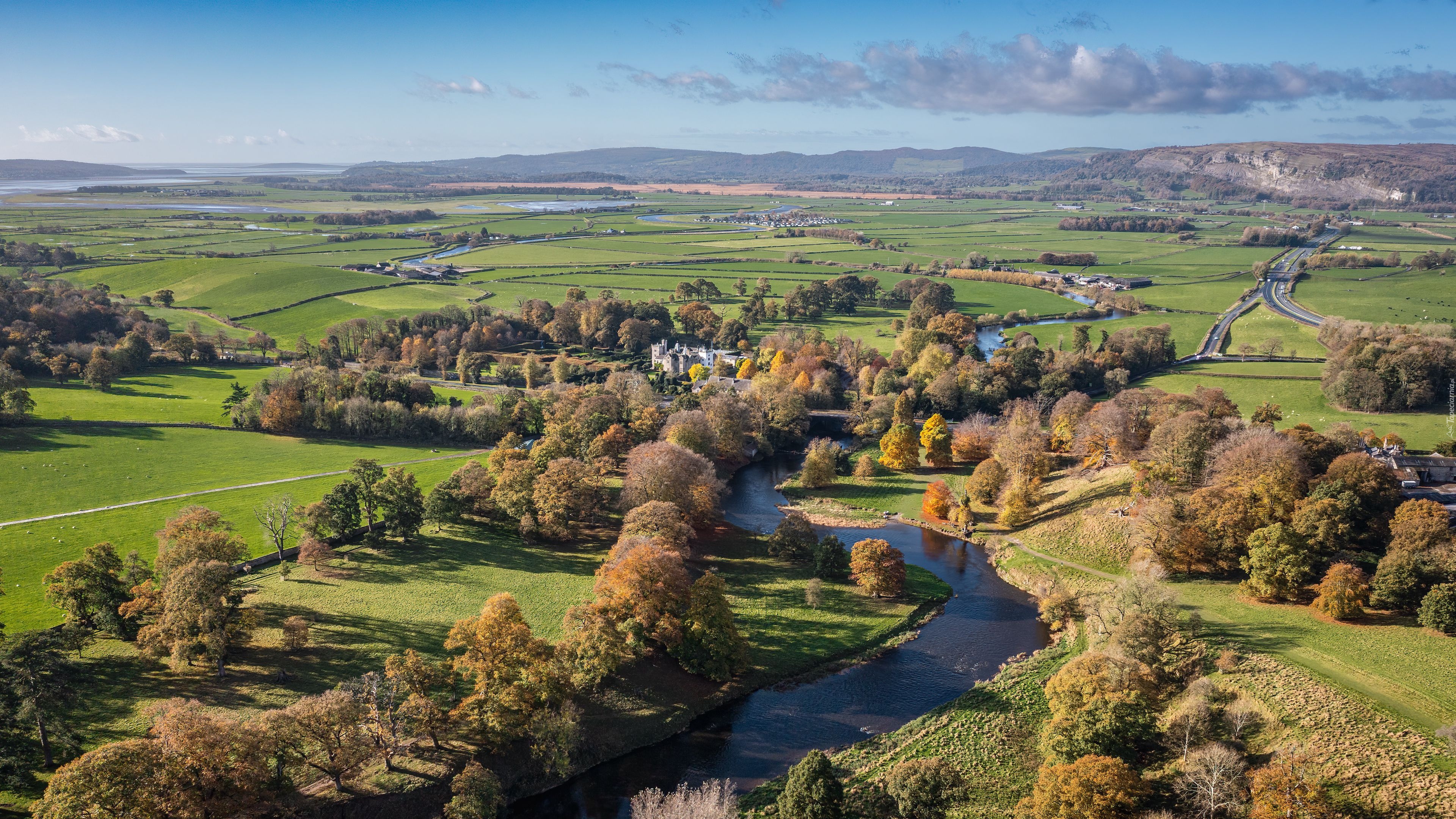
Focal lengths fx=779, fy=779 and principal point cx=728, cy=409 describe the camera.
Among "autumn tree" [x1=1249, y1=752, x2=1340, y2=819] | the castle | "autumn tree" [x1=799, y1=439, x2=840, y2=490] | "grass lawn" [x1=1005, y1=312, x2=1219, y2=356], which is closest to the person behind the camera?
"autumn tree" [x1=1249, y1=752, x2=1340, y2=819]

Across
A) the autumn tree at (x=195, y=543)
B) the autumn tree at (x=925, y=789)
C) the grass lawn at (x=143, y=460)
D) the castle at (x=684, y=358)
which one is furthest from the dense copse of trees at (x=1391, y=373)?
the autumn tree at (x=195, y=543)

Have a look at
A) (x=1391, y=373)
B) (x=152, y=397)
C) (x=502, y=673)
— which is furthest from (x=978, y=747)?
(x=152, y=397)

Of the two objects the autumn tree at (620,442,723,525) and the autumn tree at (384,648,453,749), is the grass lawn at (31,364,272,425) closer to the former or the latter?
the autumn tree at (620,442,723,525)

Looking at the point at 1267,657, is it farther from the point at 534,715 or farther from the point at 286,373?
the point at 286,373

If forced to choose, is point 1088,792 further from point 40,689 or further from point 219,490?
point 219,490

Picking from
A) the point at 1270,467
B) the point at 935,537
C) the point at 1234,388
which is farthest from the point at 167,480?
the point at 1234,388

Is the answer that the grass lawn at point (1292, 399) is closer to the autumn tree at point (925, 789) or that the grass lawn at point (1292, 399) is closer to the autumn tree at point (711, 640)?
the autumn tree at point (925, 789)

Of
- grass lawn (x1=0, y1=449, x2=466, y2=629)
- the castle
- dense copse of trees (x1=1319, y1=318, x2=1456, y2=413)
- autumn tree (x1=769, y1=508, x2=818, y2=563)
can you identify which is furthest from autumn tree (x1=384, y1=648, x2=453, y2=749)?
dense copse of trees (x1=1319, y1=318, x2=1456, y2=413)
